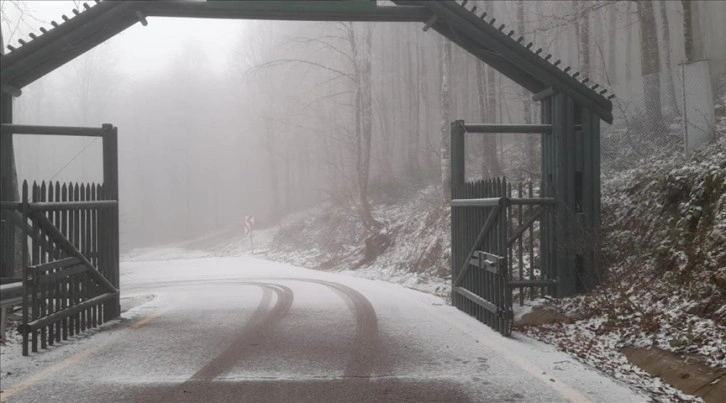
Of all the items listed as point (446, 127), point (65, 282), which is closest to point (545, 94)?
point (65, 282)

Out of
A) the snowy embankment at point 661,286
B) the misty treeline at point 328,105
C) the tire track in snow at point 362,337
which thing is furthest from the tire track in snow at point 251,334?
the misty treeline at point 328,105

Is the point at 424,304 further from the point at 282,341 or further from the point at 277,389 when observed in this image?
the point at 277,389

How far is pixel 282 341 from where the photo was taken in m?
8.12

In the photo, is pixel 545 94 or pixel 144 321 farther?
pixel 545 94

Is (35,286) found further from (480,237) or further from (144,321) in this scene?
(480,237)

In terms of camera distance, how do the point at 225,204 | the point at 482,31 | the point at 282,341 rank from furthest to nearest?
the point at 225,204
the point at 482,31
the point at 282,341

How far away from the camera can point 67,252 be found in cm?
841

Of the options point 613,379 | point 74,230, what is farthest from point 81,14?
point 613,379

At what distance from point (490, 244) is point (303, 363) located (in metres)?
3.39

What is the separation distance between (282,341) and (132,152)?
7833 centimetres

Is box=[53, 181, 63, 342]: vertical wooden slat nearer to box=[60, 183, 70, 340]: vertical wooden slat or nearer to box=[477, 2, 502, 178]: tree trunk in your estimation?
box=[60, 183, 70, 340]: vertical wooden slat

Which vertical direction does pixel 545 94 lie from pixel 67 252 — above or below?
above

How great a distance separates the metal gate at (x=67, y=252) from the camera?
7445mm

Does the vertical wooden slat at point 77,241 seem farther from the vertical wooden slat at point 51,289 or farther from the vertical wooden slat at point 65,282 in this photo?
the vertical wooden slat at point 51,289
